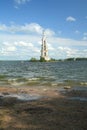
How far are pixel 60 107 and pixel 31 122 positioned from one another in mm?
4279

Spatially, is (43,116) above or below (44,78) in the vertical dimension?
above

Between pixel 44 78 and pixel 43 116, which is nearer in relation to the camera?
pixel 43 116

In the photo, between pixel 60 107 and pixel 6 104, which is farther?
pixel 6 104

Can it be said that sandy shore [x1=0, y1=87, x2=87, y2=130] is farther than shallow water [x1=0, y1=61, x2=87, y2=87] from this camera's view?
No

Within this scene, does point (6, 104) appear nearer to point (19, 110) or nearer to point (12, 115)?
point (19, 110)

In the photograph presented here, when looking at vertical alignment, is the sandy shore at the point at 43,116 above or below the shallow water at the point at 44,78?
above

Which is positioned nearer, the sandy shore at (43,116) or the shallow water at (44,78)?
the sandy shore at (43,116)

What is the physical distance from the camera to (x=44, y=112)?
16.2 metres

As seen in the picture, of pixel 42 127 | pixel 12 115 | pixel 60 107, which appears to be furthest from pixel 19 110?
pixel 42 127

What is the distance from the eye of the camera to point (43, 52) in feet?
604

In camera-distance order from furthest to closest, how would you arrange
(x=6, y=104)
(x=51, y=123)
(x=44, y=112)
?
1. (x=6, y=104)
2. (x=44, y=112)
3. (x=51, y=123)

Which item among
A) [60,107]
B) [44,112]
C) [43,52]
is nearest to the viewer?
[44,112]

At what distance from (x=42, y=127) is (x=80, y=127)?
5.58ft

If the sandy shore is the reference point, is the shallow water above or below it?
below
